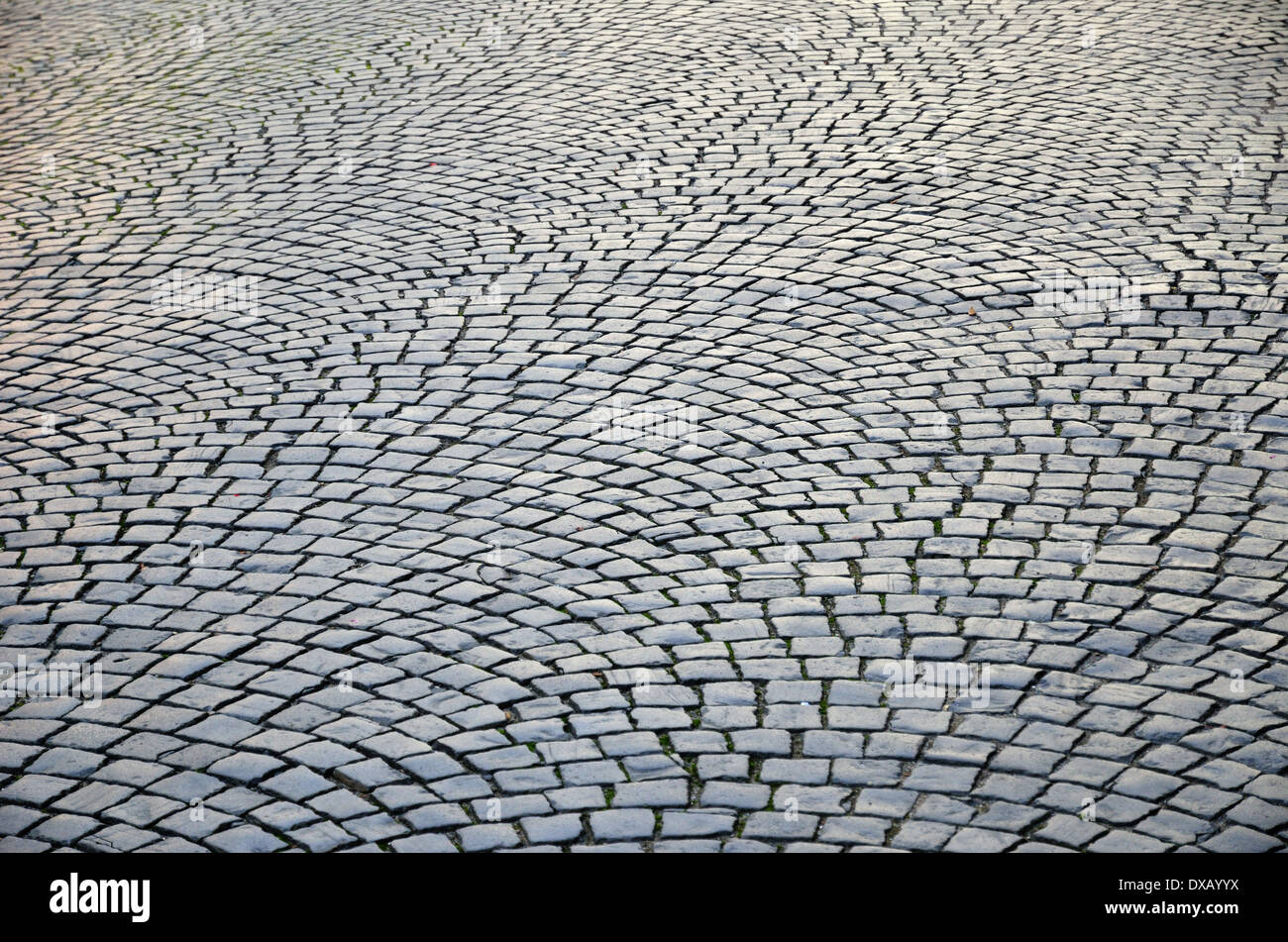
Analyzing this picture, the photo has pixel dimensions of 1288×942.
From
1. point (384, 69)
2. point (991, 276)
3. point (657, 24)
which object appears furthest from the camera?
point (657, 24)

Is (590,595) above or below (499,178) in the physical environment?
below

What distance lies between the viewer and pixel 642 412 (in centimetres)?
635

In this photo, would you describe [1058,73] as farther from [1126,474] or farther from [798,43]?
[1126,474]

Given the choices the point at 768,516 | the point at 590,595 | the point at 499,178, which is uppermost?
the point at 499,178

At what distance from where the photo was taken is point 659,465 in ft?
19.5

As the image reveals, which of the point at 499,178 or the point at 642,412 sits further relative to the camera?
the point at 499,178

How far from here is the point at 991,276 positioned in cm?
749

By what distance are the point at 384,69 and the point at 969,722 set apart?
972 centimetres

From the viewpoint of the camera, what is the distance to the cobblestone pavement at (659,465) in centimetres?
421

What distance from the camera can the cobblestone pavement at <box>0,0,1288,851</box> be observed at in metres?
4.21
